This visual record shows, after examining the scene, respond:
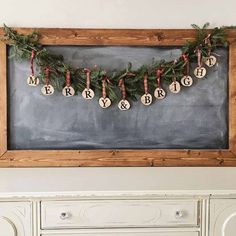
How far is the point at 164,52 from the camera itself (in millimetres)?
2021

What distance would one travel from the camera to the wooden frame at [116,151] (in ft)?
6.52

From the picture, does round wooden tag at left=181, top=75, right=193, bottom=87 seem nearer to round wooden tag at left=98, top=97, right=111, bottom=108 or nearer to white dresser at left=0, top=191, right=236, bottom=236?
round wooden tag at left=98, top=97, right=111, bottom=108

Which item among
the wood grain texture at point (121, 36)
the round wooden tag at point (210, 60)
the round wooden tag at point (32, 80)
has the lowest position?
the round wooden tag at point (32, 80)

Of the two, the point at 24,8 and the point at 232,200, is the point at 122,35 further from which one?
the point at 232,200

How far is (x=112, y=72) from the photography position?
6.58ft

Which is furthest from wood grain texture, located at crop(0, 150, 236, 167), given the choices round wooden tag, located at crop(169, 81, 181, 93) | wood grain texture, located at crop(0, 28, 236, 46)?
wood grain texture, located at crop(0, 28, 236, 46)

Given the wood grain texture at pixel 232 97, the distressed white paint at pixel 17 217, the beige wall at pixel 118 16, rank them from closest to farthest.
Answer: the distressed white paint at pixel 17 217, the beige wall at pixel 118 16, the wood grain texture at pixel 232 97

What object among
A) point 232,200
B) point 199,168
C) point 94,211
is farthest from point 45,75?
point 232,200

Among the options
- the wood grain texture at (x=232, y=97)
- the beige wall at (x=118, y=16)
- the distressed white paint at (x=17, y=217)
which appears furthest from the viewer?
the wood grain texture at (x=232, y=97)

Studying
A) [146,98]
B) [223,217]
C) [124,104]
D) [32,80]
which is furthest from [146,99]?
[223,217]

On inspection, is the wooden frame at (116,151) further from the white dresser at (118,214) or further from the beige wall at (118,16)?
the white dresser at (118,214)

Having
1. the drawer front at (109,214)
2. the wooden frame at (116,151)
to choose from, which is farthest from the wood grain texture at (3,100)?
the drawer front at (109,214)

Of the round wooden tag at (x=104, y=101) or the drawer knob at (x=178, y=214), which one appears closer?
the drawer knob at (x=178, y=214)

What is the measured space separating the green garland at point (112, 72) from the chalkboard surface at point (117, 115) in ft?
0.20
